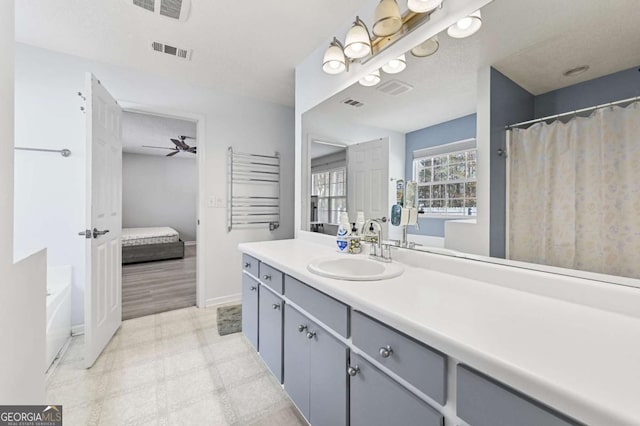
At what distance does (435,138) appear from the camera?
1.38 meters

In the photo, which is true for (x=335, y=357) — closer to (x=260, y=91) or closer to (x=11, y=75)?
(x=11, y=75)

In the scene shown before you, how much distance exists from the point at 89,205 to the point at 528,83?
262 centimetres

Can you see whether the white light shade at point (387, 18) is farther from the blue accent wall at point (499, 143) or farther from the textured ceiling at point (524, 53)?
the blue accent wall at point (499, 143)

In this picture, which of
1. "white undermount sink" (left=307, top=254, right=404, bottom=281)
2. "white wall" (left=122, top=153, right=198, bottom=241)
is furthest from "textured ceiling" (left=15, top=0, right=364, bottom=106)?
"white wall" (left=122, top=153, right=198, bottom=241)

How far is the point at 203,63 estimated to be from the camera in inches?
95.7

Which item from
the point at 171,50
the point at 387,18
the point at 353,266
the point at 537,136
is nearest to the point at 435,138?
the point at 537,136

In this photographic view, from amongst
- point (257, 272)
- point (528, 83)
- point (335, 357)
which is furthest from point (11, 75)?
point (528, 83)

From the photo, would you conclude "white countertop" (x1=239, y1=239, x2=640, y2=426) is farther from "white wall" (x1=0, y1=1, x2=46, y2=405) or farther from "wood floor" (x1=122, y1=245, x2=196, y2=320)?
"wood floor" (x1=122, y1=245, x2=196, y2=320)

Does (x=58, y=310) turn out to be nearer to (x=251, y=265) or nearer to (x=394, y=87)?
(x=251, y=265)

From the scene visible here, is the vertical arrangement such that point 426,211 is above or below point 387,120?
below

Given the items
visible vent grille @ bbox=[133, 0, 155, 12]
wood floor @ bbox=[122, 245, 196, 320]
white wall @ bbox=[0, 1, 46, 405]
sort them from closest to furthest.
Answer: white wall @ bbox=[0, 1, 46, 405]
visible vent grille @ bbox=[133, 0, 155, 12]
wood floor @ bbox=[122, 245, 196, 320]

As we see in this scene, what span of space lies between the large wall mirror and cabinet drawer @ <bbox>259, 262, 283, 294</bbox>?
82cm

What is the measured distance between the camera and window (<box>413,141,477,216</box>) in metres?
1.22

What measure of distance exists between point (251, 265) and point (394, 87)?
1507mm
